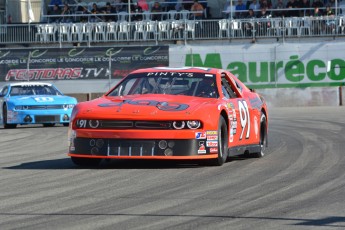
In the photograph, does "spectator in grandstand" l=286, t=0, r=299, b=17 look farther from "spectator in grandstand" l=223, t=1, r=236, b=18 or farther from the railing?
Answer: "spectator in grandstand" l=223, t=1, r=236, b=18

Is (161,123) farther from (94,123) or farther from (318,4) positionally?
(318,4)

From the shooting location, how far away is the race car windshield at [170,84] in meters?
11.9

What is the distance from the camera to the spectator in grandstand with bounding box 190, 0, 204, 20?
121 ft

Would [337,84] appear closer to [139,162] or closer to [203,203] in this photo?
[139,162]

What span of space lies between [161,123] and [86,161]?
1145 mm

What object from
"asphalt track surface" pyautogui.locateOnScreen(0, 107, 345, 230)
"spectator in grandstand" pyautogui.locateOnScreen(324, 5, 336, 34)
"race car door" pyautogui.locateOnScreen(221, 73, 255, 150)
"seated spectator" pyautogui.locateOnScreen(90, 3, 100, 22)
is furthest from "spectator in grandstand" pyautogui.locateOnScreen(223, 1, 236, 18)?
"race car door" pyautogui.locateOnScreen(221, 73, 255, 150)

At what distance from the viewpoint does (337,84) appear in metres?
34.8

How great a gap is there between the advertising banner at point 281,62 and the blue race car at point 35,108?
11.3 metres

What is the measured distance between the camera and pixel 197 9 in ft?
122

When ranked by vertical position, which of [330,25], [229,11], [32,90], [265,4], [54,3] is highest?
[54,3]

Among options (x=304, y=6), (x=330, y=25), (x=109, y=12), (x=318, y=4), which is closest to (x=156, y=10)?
(x=109, y=12)

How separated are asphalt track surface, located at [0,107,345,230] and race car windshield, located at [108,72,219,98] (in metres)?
0.88

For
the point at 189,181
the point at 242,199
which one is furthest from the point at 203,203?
the point at 189,181

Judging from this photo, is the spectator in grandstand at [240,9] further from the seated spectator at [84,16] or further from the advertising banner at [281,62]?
the seated spectator at [84,16]
